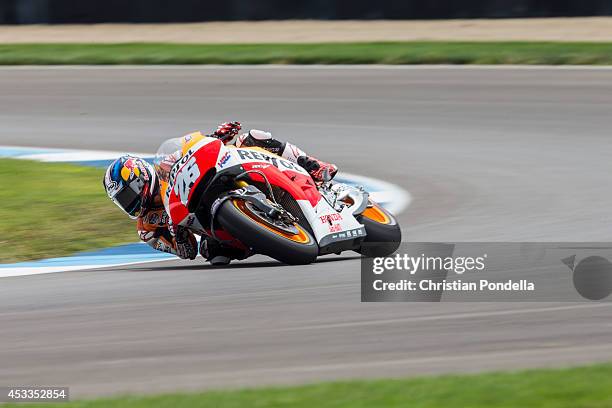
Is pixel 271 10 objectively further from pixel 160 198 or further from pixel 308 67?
pixel 160 198

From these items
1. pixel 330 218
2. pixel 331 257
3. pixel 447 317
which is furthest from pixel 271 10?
pixel 447 317

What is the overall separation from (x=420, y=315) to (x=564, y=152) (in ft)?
23.9

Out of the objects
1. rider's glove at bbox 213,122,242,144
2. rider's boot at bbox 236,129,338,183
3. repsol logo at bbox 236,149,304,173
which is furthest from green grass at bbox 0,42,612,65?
repsol logo at bbox 236,149,304,173

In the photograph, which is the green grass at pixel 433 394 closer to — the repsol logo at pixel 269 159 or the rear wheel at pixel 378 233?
the rear wheel at pixel 378 233

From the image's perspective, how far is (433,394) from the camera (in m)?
4.92

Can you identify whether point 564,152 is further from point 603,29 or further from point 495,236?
point 603,29

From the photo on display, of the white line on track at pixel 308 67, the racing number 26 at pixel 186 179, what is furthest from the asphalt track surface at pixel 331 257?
the racing number 26 at pixel 186 179

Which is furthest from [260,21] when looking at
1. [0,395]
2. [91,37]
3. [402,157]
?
[0,395]

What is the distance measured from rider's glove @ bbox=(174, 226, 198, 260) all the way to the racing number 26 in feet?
1.28

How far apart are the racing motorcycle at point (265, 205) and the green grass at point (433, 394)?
2.64 metres

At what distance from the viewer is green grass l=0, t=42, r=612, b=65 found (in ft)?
60.6

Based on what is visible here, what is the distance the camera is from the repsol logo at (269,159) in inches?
322

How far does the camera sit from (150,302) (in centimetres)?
701

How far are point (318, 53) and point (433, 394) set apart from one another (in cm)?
1500
